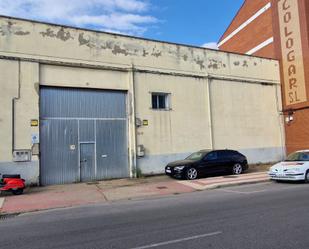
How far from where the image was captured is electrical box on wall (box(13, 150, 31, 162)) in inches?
602

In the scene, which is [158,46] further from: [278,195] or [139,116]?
[278,195]

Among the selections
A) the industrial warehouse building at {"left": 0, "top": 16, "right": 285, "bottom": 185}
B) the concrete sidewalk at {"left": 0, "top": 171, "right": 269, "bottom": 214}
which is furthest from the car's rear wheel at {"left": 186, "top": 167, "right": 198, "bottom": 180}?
the industrial warehouse building at {"left": 0, "top": 16, "right": 285, "bottom": 185}

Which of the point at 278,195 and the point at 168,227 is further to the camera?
the point at 278,195

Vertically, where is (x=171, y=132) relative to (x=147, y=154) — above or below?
above

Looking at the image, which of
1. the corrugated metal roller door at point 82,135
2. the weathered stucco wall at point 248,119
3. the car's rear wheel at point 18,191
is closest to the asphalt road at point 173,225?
the car's rear wheel at point 18,191

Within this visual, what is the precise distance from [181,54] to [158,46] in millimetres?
1684

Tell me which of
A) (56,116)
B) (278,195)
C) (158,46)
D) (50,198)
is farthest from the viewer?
(158,46)

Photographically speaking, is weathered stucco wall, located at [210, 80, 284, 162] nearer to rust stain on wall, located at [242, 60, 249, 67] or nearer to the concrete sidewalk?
rust stain on wall, located at [242, 60, 249, 67]

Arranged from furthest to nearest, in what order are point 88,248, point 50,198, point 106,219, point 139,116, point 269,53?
point 269,53 → point 139,116 → point 50,198 → point 106,219 → point 88,248

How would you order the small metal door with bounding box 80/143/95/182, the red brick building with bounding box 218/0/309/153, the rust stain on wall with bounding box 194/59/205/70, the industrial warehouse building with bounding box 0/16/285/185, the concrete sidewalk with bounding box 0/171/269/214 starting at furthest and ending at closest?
the red brick building with bounding box 218/0/309/153 < the rust stain on wall with bounding box 194/59/205/70 < the small metal door with bounding box 80/143/95/182 < the industrial warehouse building with bounding box 0/16/285/185 < the concrete sidewalk with bounding box 0/171/269/214

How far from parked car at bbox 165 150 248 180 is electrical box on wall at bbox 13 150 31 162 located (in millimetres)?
6991

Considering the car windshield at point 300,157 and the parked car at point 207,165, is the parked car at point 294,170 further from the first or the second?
the parked car at point 207,165

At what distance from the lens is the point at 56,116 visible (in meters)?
16.6

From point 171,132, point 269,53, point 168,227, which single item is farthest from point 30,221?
point 269,53
